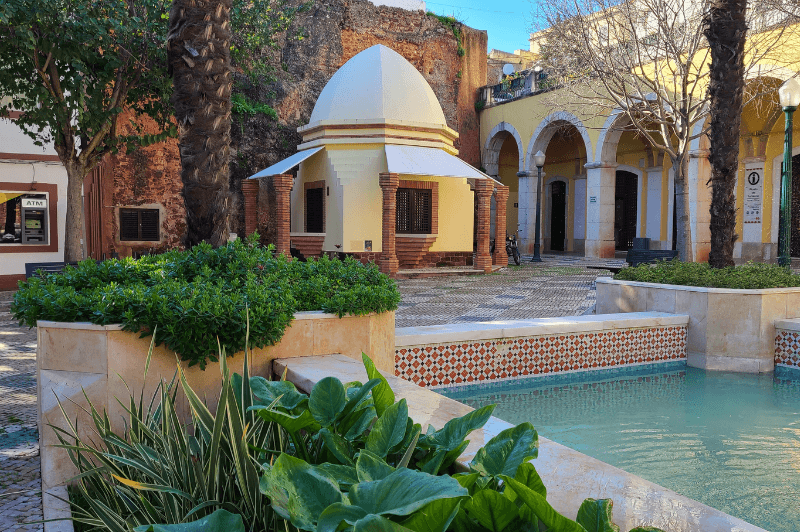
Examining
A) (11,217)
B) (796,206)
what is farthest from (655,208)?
(11,217)

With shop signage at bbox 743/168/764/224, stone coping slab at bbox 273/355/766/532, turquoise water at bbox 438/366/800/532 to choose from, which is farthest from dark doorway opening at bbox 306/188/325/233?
stone coping slab at bbox 273/355/766/532

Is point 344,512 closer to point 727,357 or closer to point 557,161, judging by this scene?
point 727,357

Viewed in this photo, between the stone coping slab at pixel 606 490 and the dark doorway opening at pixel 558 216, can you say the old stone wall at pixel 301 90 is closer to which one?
the dark doorway opening at pixel 558 216

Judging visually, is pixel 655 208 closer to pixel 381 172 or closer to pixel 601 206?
pixel 601 206

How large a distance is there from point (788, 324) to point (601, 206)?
42.3 feet

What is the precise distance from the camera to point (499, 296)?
10562mm

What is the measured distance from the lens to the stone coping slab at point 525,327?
4.95 m

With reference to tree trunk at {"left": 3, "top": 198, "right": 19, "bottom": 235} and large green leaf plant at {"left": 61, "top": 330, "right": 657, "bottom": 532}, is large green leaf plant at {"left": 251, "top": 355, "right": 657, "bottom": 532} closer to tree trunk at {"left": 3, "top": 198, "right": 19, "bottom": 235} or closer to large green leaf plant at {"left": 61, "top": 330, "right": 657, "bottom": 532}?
large green leaf plant at {"left": 61, "top": 330, "right": 657, "bottom": 532}

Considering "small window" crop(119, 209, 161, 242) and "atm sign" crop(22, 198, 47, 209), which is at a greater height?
"atm sign" crop(22, 198, 47, 209)

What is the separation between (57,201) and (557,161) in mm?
17364

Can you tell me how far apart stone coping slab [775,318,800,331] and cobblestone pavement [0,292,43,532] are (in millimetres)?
6119

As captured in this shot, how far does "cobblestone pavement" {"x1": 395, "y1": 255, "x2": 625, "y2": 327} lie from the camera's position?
8.38 m

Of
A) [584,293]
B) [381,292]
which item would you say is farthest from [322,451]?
[584,293]

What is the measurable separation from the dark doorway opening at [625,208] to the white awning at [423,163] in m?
9.48
